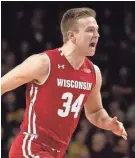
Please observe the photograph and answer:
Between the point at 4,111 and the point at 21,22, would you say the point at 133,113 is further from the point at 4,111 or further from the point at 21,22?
the point at 21,22

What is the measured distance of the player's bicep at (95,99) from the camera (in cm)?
445

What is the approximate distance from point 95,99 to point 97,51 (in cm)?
477

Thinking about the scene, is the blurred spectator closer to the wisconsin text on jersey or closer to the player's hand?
the player's hand

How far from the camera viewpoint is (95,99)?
178 inches

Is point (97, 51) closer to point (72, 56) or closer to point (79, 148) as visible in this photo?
point (79, 148)

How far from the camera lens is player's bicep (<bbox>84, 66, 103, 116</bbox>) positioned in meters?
4.45

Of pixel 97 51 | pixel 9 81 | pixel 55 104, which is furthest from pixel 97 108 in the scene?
pixel 97 51

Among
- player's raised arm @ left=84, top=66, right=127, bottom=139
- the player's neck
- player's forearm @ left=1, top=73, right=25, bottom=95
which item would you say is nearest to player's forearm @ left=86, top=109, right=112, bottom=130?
player's raised arm @ left=84, top=66, right=127, bottom=139

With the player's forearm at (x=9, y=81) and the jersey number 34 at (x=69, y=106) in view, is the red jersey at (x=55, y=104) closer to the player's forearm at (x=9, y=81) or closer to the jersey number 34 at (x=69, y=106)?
the jersey number 34 at (x=69, y=106)

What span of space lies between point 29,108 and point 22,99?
414cm

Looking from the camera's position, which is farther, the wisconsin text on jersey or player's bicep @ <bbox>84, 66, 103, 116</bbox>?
player's bicep @ <bbox>84, 66, 103, 116</bbox>

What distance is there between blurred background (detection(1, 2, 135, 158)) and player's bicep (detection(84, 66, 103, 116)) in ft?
9.66

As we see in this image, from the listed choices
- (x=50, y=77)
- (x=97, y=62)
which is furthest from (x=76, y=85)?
(x=97, y=62)

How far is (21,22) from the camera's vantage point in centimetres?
923
